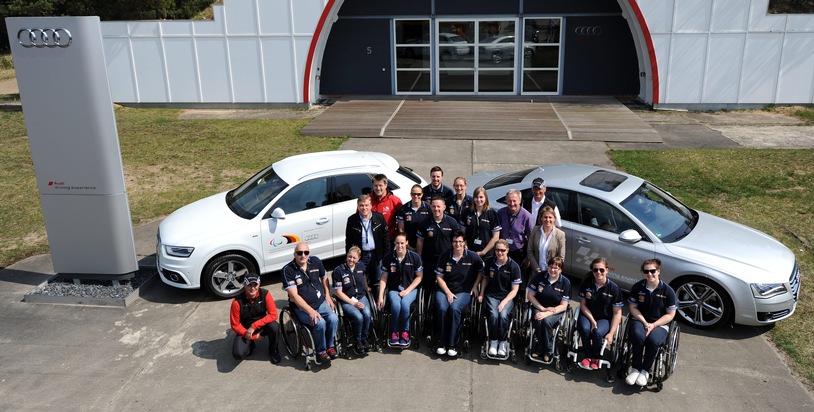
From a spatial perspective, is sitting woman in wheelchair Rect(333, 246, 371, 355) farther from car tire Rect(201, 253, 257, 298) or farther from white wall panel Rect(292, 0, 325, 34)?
white wall panel Rect(292, 0, 325, 34)

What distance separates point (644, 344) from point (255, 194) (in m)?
5.29

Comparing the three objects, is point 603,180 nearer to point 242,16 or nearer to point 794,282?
point 794,282

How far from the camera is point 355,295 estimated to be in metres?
7.30

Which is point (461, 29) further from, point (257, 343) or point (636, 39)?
point (257, 343)

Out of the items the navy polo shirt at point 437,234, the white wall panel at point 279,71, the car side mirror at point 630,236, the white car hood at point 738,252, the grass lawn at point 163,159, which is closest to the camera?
the white car hood at point 738,252

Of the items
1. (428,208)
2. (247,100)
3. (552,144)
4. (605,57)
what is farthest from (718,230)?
(247,100)

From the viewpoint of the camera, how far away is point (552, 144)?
15961 millimetres

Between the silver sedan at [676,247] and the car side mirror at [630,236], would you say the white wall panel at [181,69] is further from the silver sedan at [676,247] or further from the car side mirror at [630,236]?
the car side mirror at [630,236]

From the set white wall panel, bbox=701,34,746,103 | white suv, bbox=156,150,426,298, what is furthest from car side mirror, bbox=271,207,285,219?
→ white wall panel, bbox=701,34,746,103

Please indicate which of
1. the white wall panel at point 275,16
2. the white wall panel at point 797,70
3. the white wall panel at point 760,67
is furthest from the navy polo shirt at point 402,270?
the white wall panel at point 797,70

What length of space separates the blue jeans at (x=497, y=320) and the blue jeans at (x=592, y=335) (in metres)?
0.73

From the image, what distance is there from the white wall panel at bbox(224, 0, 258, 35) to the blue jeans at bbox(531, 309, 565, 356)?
15.2 m

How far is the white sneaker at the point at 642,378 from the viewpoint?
6.51 m

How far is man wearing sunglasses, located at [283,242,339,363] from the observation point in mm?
7023
